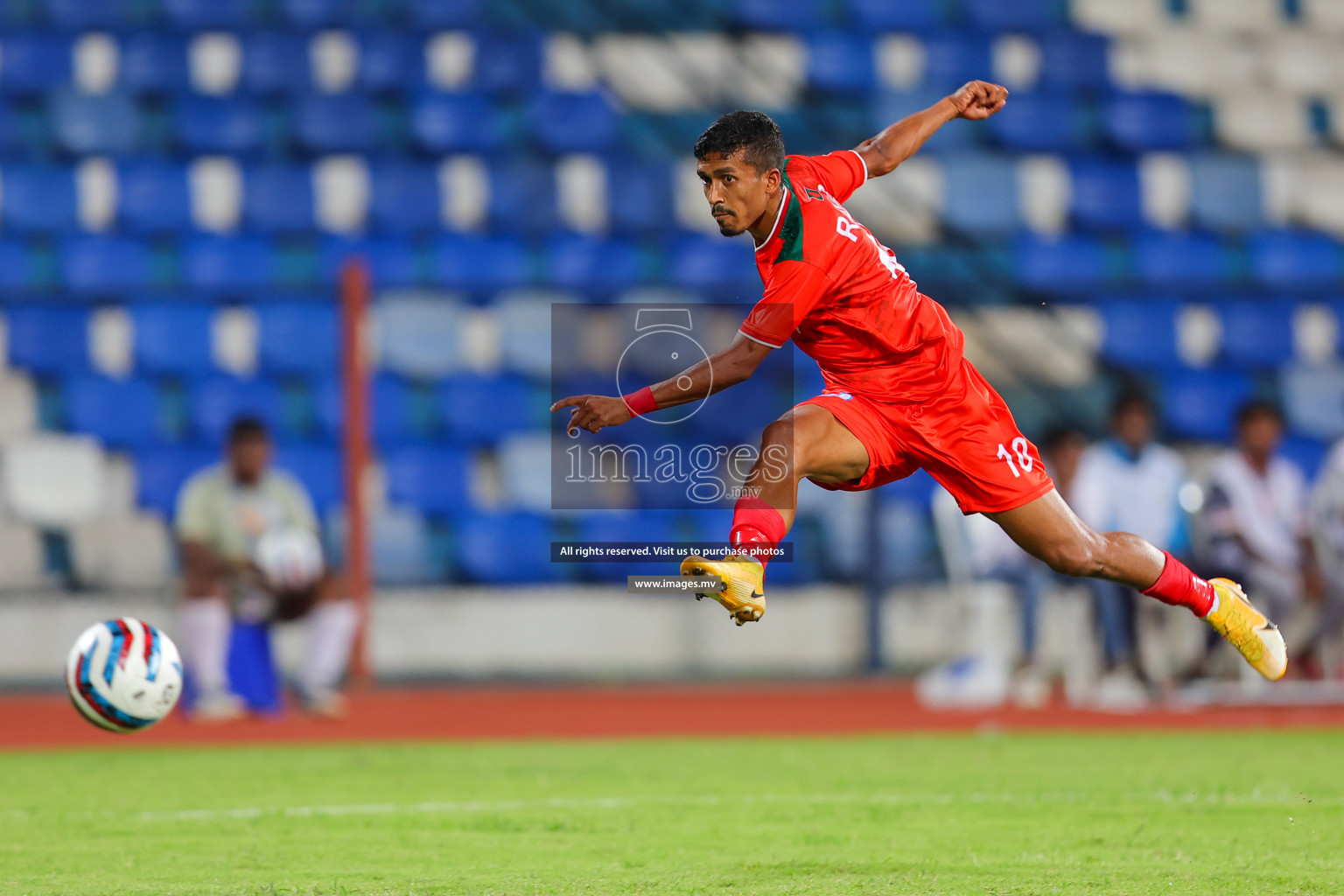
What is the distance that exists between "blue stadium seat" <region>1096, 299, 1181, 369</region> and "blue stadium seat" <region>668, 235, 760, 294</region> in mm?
2733

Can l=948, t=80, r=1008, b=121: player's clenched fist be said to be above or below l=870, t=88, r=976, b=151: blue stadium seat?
below

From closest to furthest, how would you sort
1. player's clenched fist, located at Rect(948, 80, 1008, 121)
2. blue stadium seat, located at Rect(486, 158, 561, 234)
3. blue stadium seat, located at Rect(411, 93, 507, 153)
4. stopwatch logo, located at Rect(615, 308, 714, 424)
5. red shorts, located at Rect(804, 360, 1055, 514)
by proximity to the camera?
1. red shorts, located at Rect(804, 360, 1055, 514)
2. player's clenched fist, located at Rect(948, 80, 1008, 121)
3. stopwatch logo, located at Rect(615, 308, 714, 424)
4. blue stadium seat, located at Rect(486, 158, 561, 234)
5. blue stadium seat, located at Rect(411, 93, 507, 153)

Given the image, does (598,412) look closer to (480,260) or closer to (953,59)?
(480,260)

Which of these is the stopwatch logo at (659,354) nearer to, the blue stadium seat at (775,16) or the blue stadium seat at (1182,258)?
the blue stadium seat at (775,16)

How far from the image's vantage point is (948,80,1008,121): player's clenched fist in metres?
6.10

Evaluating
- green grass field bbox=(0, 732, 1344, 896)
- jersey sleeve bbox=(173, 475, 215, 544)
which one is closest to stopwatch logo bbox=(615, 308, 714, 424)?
jersey sleeve bbox=(173, 475, 215, 544)

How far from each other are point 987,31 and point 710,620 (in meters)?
6.10

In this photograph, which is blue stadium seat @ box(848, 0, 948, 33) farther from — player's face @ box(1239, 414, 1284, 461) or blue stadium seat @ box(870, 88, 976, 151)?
player's face @ box(1239, 414, 1284, 461)

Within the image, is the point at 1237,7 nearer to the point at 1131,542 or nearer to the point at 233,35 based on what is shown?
the point at 233,35

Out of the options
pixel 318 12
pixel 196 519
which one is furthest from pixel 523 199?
pixel 196 519

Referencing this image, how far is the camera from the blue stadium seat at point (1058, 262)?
513 inches

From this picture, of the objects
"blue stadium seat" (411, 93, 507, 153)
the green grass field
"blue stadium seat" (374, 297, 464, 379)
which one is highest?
"blue stadium seat" (411, 93, 507, 153)

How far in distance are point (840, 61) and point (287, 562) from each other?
673 centimetres

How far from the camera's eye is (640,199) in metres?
13.1
